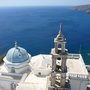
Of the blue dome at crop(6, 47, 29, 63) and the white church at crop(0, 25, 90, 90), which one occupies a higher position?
the blue dome at crop(6, 47, 29, 63)

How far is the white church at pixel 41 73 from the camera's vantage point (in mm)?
22384

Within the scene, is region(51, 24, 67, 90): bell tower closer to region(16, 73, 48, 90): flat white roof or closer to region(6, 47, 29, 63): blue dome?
region(16, 73, 48, 90): flat white roof

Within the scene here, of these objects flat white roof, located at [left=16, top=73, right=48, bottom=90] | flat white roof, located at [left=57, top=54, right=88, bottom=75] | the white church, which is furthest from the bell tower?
flat white roof, located at [left=16, top=73, right=48, bottom=90]

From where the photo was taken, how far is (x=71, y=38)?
3381 inches

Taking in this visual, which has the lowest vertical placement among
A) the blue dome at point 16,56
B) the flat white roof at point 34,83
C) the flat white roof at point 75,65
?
the flat white roof at point 34,83

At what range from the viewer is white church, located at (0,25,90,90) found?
73.4 feet

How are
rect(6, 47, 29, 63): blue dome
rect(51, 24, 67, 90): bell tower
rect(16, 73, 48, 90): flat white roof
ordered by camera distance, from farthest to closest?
rect(6, 47, 29, 63): blue dome → rect(16, 73, 48, 90): flat white roof → rect(51, 24, 67, 90): bell tower

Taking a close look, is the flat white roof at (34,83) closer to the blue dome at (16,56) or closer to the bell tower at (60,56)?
the bell tower at (60,56)

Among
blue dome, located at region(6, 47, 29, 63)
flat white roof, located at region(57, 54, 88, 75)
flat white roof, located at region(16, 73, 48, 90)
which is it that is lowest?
flat white roof, located at region(16, 73, 48, 90)

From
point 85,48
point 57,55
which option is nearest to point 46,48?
point 85,48

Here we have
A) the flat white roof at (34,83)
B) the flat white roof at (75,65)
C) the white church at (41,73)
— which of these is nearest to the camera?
the white church at (41,73)

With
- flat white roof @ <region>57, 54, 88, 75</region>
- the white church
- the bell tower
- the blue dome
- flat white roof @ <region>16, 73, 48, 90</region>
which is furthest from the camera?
the blue dome

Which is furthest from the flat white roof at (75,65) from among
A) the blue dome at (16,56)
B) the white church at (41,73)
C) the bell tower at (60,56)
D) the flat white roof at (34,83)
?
the blue dome at (16,56)

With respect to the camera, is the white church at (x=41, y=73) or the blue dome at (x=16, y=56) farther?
the blue dome at (x=16, y=56)
